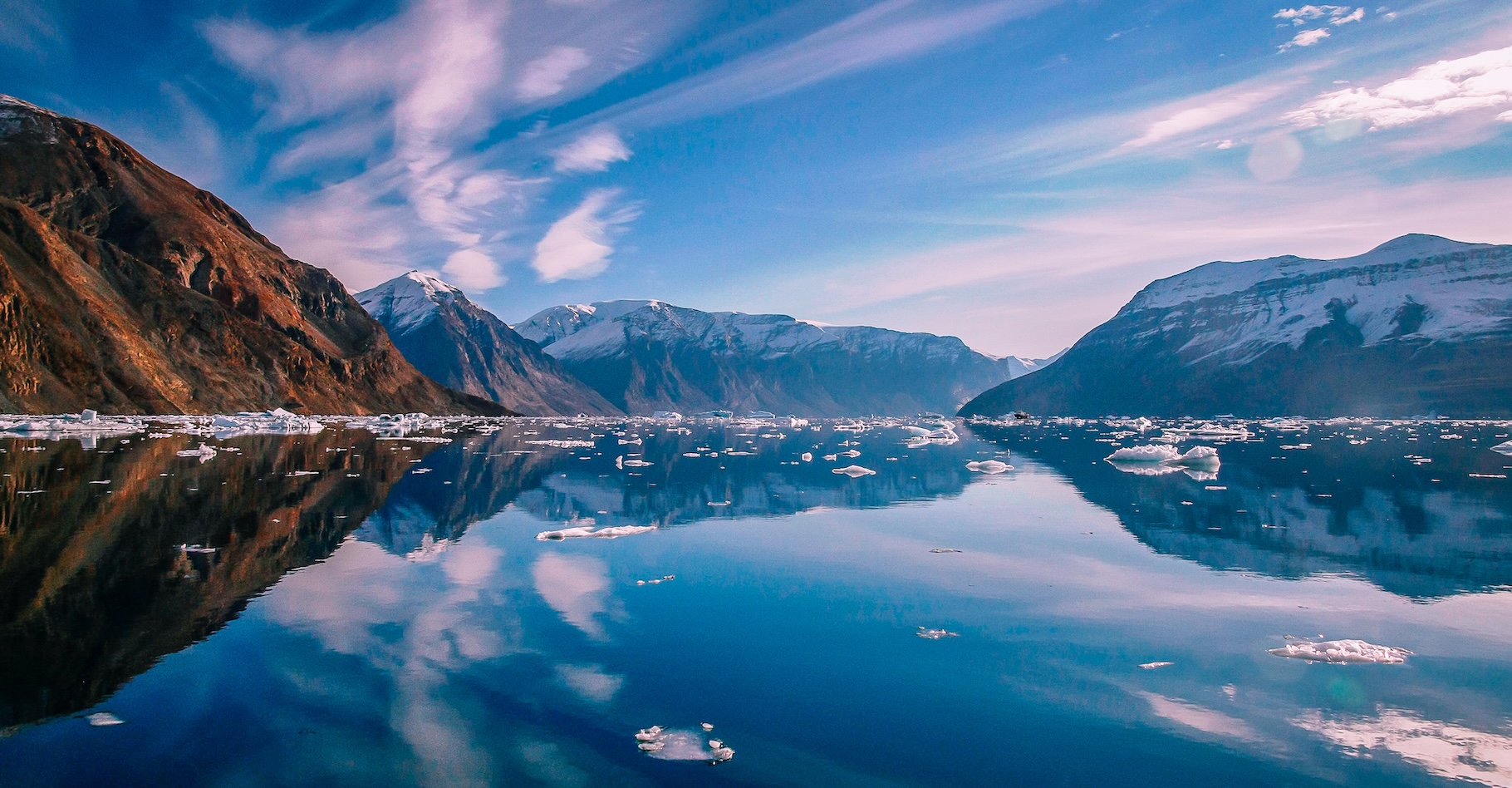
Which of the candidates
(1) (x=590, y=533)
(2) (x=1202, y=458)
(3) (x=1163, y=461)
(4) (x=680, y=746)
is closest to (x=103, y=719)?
(4) (x=680, y=746)

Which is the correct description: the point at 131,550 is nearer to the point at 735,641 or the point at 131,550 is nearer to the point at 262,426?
the point at 735,641

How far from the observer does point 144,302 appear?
107 m

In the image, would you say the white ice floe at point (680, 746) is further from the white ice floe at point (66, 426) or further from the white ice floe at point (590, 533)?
the white ice floe at point (66, 426)

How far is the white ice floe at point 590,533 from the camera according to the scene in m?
26.6

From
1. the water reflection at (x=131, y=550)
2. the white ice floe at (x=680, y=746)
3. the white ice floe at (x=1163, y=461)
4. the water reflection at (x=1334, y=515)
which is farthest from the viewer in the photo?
the white ice floe at (x=1163, y=461)

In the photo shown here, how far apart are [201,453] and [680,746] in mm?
50462

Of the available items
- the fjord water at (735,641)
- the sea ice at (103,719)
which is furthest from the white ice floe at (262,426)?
the sea ice at (103,719)

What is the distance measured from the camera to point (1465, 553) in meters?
24.7

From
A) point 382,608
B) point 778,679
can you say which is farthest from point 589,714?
point 382,608

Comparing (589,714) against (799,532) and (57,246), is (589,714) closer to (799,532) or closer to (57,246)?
(799,532)

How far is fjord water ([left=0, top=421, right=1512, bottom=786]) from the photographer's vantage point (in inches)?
394

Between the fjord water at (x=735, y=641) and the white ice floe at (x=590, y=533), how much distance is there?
41.7 inches

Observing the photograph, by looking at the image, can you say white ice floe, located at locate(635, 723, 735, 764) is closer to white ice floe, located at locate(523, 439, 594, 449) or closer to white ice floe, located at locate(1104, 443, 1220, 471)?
white ice floe, located at locate(1104, 443, 1220, 471)

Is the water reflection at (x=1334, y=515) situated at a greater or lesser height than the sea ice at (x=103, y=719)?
lesser
